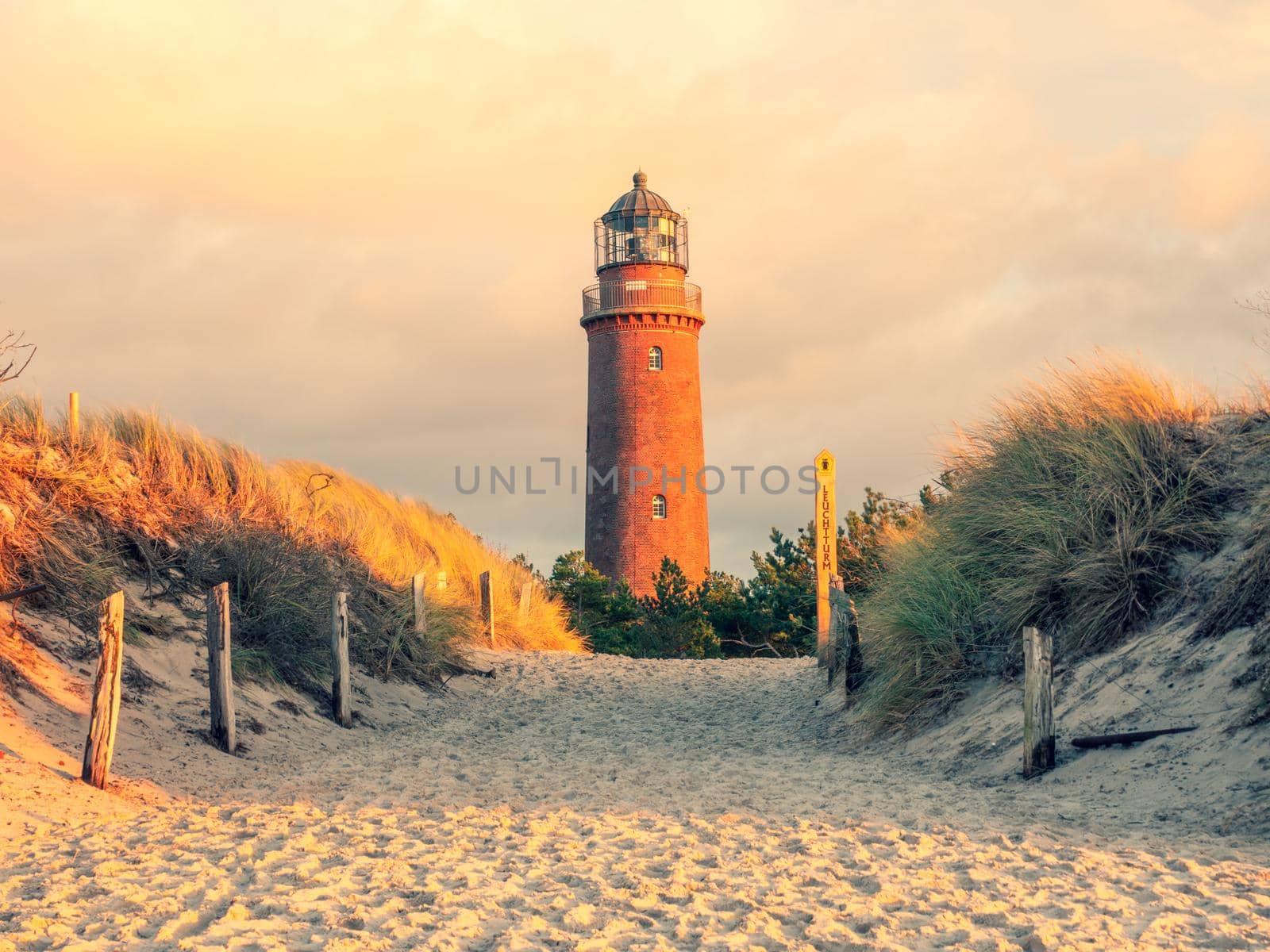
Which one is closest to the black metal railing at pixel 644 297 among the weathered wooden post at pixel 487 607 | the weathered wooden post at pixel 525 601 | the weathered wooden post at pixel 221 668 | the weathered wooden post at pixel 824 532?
the weathered wooden post at pixel 525 601

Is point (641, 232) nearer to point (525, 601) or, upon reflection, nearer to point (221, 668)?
point (525, 601)

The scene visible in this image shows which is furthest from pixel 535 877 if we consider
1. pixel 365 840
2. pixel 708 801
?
pixel 708 801

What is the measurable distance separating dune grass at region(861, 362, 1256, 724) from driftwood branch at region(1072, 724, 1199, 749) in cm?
145

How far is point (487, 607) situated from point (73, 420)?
7316 mm

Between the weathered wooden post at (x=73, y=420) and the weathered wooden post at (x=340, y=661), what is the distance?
4036mm

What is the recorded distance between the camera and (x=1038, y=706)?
8.15 m

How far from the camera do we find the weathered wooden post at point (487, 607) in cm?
1869

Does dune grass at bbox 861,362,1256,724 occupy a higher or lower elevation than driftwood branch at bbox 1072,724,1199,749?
higher

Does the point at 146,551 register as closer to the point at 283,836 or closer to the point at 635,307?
the point at 283,836

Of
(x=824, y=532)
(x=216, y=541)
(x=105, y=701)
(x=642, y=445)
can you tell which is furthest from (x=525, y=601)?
(x=105, y=701)

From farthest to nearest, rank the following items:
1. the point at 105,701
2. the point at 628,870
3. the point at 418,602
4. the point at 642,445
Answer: the point at 642,445 < the point at 418,602 < the point at 105,701 < the point at 628,870

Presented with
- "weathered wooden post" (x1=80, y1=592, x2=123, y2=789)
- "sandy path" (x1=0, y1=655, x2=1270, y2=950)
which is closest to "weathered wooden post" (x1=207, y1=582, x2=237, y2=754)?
"sandy path" (x1=0, y1=655, x2=1270, y2=950)

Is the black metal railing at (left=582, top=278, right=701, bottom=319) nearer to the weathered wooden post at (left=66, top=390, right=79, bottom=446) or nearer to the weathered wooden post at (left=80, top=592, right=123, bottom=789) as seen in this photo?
the weathered wooden post at (left=66, top=390, right=79, bottom=446)

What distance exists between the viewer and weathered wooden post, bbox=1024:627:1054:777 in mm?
8148
